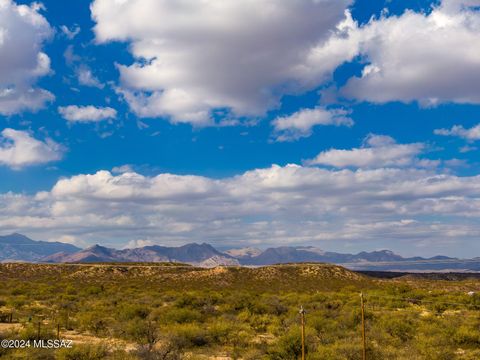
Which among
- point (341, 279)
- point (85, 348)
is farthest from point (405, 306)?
point (341, 279)

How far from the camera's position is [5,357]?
23.9 meters

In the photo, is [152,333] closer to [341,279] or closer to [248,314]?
[248,314]

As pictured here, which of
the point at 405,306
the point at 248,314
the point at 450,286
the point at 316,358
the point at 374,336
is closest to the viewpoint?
the point at 316,358

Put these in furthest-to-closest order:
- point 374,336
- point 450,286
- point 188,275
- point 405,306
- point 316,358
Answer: point 188,275, point 450,286, point 405,306, point 374,336, point 316,358

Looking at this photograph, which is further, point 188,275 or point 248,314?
point 188,275

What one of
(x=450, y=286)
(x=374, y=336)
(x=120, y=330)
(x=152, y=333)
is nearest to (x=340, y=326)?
(x=374, y=336)

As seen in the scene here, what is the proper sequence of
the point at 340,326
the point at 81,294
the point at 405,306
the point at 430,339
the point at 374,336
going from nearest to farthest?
the point at 430,339 < the point at 374,336 < the point at 340,326 < the point at 405,306 < the point at 81,294

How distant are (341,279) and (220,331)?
80.9 meters

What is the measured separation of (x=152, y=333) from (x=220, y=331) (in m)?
4.71

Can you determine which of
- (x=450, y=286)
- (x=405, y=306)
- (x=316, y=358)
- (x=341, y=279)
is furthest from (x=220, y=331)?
(x=341, y=279)

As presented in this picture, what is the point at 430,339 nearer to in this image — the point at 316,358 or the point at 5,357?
the point at 316,358

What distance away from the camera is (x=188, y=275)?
104188 millimetres

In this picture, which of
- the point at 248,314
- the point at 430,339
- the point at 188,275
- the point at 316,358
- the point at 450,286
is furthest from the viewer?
the point at 188,275

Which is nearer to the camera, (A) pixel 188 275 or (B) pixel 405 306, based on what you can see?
(B) pixel 405 306
